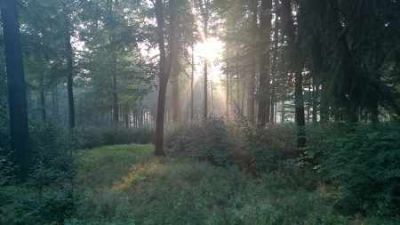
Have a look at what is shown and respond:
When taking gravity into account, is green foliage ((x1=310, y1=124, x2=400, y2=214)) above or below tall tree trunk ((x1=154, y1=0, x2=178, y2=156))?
below

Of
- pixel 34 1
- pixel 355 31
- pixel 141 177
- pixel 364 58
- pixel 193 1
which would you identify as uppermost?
pixel 193 1

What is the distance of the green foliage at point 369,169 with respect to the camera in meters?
7.01

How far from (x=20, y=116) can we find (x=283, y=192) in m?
8.07

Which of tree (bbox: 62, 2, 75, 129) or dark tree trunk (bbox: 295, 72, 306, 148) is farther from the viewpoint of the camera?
tree (bbox: 62, 2, 75, 129)

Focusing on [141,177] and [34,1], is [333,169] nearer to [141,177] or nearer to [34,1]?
[141,177]

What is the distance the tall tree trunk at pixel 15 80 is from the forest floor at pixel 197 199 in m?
2.25

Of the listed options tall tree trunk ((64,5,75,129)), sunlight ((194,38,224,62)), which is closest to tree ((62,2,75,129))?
tall tree trunk ((64,5,75,129))

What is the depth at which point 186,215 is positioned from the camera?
24.1 feet

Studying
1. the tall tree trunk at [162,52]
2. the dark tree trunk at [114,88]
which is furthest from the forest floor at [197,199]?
the dark tree trunk at [114,88]

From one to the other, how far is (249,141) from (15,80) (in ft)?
25.5

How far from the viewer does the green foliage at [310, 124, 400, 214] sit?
701 cm

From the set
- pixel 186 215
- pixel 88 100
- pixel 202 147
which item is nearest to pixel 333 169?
pixel 186 215

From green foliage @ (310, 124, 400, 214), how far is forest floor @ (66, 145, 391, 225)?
0.49 m

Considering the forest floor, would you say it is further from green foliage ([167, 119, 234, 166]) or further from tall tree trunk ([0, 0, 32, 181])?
tall tree trunk ([0, 0, 32, 181])
